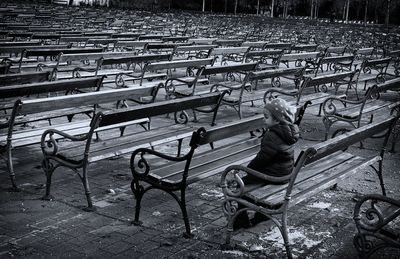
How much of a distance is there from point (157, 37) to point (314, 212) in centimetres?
1468

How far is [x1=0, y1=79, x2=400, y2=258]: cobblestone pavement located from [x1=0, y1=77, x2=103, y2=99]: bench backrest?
93 cm

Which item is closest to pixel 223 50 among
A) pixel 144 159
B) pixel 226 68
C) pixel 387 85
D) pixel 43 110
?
pixel 226 68

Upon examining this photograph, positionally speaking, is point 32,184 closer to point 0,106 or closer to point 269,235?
point 0,106

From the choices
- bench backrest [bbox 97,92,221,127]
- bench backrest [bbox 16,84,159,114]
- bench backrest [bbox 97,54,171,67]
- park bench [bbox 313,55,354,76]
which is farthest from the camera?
park bench [bbox 313,55,354,76]

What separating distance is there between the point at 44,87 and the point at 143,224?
92.4 inches

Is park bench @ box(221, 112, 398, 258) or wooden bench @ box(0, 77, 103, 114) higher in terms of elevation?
wooden bench @ box(0, 77, 103, 114)

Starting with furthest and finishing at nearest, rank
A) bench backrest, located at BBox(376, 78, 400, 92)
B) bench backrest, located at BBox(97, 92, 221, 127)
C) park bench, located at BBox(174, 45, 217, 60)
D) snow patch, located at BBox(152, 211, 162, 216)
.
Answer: park bench, located at BBox(174, 45, 217, 60), bench backrest, located at BBox(376, 78, 400, 92), snow patch, located at BBox(152, 211, 162, 216), bench backrest, located at BBox(97, 92, 221, 127)

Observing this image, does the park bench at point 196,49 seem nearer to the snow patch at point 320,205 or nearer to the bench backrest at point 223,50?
the bench backrest at point 223,50

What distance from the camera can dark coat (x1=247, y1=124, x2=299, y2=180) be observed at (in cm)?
447

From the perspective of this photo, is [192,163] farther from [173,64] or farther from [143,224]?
[173,64]

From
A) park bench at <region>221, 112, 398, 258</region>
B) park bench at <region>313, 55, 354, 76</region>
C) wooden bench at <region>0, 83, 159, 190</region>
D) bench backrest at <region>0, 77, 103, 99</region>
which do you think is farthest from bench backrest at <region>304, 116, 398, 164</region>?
park bench at <region>313, 55, 354, 76</region>

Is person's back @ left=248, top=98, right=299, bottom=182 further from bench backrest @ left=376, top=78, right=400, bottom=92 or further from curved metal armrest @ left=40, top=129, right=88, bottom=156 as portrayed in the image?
bench backrest @ left=376, top=78, right=400, bottom=92

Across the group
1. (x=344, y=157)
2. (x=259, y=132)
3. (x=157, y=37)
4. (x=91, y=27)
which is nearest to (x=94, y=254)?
(x=344, y=157)


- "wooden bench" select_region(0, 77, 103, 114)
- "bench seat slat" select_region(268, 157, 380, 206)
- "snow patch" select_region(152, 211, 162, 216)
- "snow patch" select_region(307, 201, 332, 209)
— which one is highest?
"wooden bench" select_region(0, 77, 103, 114)
